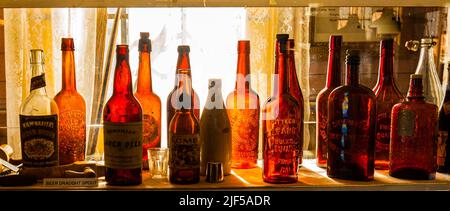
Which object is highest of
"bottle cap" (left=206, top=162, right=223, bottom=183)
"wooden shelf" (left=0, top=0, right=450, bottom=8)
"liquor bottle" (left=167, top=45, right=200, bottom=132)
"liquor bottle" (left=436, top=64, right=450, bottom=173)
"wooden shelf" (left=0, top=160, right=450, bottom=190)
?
"wooden shelf" (left=0, top=0, right=450, bottom=8)

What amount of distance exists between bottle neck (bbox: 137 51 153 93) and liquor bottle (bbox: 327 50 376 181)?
364 mm

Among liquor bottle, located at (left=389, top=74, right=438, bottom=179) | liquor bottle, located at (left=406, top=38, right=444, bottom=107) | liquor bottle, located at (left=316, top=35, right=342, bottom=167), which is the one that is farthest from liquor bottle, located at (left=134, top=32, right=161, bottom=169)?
liquor bottle, located at (left=406, top=38, right=444, bottom=107)

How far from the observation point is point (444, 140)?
0.81 m

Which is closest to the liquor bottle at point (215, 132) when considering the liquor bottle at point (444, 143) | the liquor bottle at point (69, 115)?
the liquor bottle at point (69, 115)

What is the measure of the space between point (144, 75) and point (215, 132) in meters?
0.19

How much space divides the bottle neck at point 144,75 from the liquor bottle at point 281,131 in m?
0.25

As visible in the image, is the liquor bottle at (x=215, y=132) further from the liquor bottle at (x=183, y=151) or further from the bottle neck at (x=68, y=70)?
the bottle neck at (x=68, y=70)

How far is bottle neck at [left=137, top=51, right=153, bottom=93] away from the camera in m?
0.86

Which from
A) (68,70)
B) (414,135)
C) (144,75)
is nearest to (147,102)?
(144,75)

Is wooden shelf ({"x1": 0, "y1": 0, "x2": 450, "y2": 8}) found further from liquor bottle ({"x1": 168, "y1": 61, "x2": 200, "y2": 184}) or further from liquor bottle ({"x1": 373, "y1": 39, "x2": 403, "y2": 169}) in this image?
liquor bottle ({"x1": 168, "y1": 61, "x2": 200, "y2": 184})
